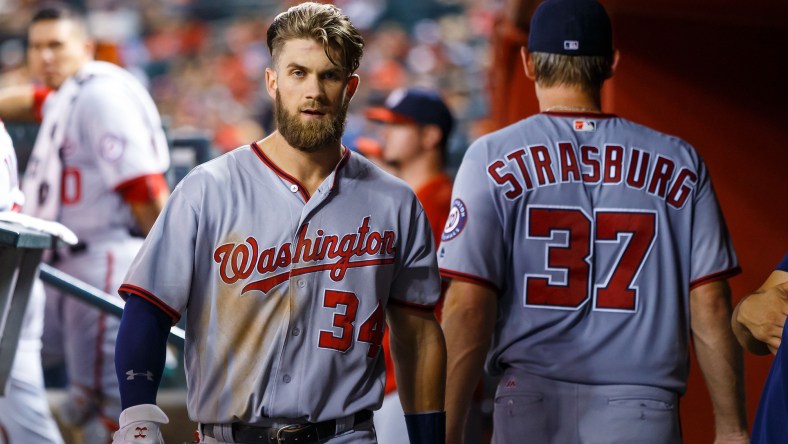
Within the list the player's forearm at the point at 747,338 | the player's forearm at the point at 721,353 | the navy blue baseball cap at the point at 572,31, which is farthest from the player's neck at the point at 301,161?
the player's forearm at the point at 721,353

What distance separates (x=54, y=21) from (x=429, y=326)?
2781 millimetres

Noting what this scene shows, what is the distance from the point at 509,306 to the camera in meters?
2.50

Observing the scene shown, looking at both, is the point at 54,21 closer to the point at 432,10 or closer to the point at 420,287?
the point at 420,287

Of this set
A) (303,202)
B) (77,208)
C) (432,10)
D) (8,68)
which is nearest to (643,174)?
(303,202)

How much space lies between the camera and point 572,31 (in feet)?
8.25

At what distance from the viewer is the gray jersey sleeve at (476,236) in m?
2.45

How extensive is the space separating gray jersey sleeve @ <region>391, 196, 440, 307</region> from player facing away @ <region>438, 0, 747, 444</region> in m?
0.27

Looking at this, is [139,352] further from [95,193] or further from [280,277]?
[95,193]

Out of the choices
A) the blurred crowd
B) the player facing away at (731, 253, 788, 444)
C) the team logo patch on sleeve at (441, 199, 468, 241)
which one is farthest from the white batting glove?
the blurred crowd

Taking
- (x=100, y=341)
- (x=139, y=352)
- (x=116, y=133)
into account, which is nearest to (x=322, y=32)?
(x=139, y=352)

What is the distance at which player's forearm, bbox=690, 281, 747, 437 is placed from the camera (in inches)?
96.0

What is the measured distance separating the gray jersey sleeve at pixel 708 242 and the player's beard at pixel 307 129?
0.91 metres

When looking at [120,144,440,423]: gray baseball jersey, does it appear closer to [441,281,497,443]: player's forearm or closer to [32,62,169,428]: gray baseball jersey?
[441,281,497,443]: player's forearm

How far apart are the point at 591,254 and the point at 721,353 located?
1.22ft
